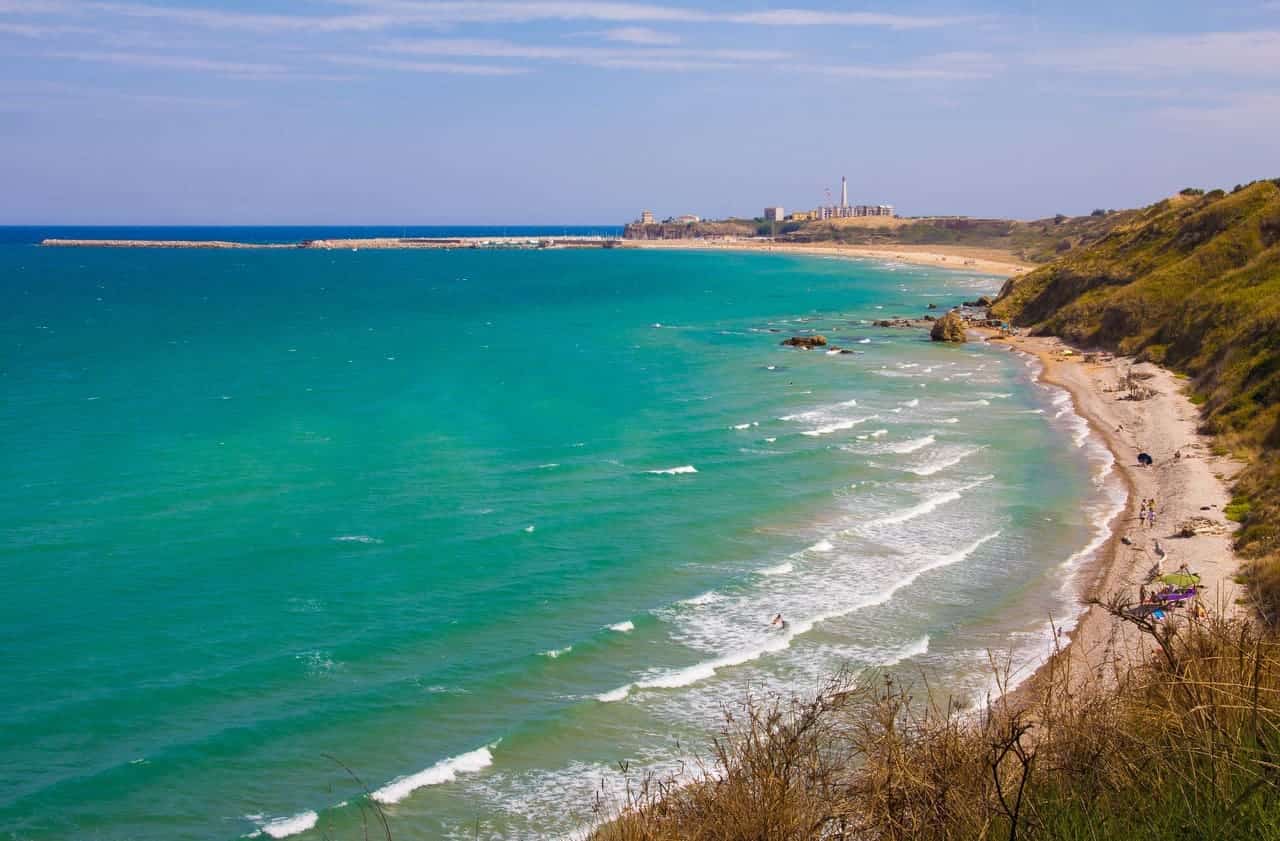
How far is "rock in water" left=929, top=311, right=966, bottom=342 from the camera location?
81875 mm

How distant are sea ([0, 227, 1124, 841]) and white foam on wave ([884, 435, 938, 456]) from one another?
0.73ft

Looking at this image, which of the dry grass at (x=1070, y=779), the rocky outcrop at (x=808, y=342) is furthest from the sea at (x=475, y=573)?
the rocky outcrop at (x=808, y=342)

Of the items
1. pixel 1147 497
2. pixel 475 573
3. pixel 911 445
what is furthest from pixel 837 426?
pixel 475 573

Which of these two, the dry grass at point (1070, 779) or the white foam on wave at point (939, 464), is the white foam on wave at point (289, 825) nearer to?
the dry grass at point (1070, 779)

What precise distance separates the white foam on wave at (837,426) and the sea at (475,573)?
228 mm

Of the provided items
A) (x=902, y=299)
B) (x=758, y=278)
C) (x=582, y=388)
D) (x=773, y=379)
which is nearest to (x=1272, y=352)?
(x=773, y=379)

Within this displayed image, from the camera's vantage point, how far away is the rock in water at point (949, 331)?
269ft

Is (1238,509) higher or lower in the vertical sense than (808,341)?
lower

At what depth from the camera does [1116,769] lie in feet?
27.3

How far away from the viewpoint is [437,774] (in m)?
19.6

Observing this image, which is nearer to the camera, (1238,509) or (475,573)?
(475,573)

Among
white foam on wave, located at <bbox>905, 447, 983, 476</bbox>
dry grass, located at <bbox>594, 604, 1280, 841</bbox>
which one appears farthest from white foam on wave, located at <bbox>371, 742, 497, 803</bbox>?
white foam on wave, located at <bbox>905, 447, 983, 476</bbox>

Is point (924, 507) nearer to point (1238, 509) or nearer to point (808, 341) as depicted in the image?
point (1238, 509)

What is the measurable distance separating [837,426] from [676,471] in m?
11.9
